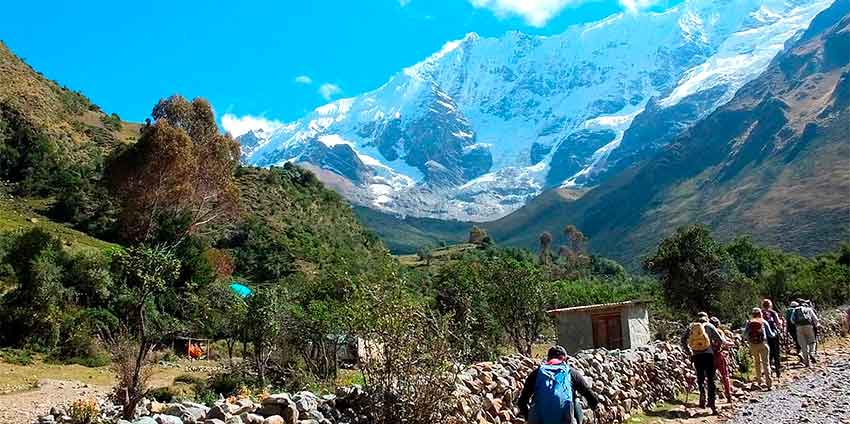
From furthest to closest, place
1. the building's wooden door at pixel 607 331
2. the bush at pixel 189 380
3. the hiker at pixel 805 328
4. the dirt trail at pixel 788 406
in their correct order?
1. the building's wooden door at pixel 607 331
2. the bush at pixel 189 380
3. the hiker at pixel 805 328
4. the dirt trail at pixel 788 406

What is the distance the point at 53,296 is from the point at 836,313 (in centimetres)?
3488

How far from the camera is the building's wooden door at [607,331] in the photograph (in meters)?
25.1

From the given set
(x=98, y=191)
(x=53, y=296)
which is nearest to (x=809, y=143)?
(x=98, y=191)

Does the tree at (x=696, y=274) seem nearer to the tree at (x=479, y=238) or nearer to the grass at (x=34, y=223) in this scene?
the grass at (x=34, y=223)

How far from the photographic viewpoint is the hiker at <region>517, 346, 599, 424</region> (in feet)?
24.2

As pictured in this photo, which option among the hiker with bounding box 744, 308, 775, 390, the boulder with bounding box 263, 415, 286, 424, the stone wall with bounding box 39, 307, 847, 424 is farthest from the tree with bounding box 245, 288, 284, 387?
the boulder with bounding box 263, 415, 286, 424

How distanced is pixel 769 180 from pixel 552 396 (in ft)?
468

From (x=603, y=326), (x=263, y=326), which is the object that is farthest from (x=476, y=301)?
(x=263, y=326)

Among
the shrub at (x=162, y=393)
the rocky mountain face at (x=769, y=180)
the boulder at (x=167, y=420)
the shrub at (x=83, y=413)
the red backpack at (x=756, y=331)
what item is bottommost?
the shrub at (x=162, y=393)

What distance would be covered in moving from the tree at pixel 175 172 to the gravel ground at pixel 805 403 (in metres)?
29.7

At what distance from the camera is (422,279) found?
226ft

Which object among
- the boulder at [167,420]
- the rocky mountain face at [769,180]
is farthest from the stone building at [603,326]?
the rocky mountain face at [769,180]

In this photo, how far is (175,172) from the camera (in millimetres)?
37281

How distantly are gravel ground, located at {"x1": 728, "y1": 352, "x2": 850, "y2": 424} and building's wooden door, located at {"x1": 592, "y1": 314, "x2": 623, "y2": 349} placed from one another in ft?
29.5
